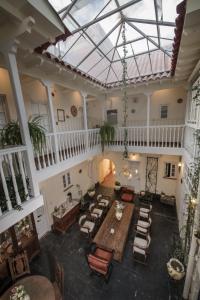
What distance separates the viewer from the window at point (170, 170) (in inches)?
311

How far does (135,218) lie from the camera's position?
22.4 ft

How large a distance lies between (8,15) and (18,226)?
5.72 meters

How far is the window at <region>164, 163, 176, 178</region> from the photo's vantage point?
7.90 m

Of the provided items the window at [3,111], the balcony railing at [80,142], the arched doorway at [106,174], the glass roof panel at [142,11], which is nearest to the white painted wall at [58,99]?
the window at [3,111]

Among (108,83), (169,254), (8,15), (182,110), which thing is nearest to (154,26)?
(108,83)

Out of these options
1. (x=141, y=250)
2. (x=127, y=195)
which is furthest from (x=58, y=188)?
(x=141, y=250)

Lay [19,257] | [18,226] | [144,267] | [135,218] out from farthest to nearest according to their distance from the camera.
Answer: [135,218]
[18,226]
[144,267]
[19,257]

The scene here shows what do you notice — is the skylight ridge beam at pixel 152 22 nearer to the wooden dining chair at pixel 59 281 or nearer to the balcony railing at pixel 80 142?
the balcony railing at pixel 80 142

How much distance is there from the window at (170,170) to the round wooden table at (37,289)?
7232 mm

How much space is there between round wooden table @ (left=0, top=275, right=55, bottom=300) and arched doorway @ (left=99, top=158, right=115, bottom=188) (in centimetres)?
738

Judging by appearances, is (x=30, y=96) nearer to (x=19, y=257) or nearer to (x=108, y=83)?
(x=108, y=83)

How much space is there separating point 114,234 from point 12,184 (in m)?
4.29

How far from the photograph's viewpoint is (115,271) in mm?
4496

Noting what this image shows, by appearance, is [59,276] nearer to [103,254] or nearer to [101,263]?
[101,263]
